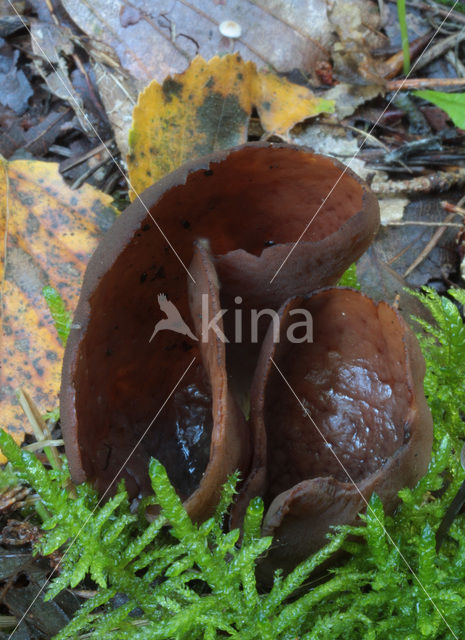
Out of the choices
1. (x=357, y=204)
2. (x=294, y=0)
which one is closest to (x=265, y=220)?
(x=357, y=204)

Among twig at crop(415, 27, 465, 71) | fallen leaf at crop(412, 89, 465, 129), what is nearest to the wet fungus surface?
fallen leaf at crop(412, 89, 465, 129)

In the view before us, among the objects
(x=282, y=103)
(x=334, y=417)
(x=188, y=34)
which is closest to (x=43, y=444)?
(x=334, y=417)

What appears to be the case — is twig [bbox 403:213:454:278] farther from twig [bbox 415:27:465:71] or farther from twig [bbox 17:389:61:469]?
twig [bbox 17:389:61:469]

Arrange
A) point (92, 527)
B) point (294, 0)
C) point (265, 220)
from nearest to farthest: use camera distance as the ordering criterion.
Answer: point (92, 527) < point (265, 220) < point (294, 0)

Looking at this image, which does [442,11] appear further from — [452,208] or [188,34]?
[188,34]

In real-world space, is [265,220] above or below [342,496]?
above

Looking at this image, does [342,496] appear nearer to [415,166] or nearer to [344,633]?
[344,633]
